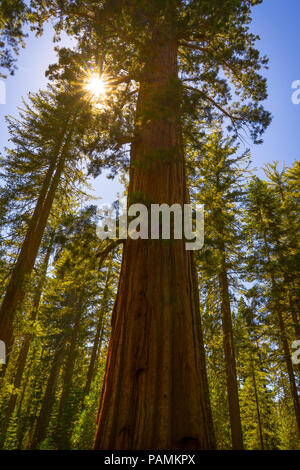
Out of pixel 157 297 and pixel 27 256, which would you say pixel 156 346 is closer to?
pixel 157 297

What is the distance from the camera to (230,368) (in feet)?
33.0

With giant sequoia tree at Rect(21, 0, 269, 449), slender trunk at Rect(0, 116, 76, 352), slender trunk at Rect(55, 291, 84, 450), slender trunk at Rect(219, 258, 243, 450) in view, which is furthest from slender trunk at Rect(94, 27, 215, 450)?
slender trunk at Rect(55, 291, 84, 450)

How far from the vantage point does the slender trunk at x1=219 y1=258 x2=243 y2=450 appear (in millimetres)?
9172

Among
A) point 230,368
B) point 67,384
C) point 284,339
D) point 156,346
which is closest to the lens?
point 156,346

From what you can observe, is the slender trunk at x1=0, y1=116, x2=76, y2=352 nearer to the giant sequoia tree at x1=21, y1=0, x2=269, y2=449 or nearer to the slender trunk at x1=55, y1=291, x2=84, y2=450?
the giant sequoia tree at x1=21, y1=0, x2=269, y2=449

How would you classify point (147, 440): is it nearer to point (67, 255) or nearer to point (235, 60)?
point (67, 255)

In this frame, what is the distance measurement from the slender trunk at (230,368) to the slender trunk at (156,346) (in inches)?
339

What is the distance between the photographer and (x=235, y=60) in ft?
20.4

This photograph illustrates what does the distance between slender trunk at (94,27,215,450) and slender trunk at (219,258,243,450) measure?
8615 millimetres

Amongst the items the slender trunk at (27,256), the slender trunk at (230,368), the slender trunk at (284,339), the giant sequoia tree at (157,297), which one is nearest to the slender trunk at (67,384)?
the slender trunk at (27,256)

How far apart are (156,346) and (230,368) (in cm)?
919

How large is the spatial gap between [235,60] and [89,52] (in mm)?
3358

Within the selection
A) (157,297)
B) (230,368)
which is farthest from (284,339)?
(157,297)

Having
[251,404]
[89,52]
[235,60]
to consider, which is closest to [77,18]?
[89,52]
